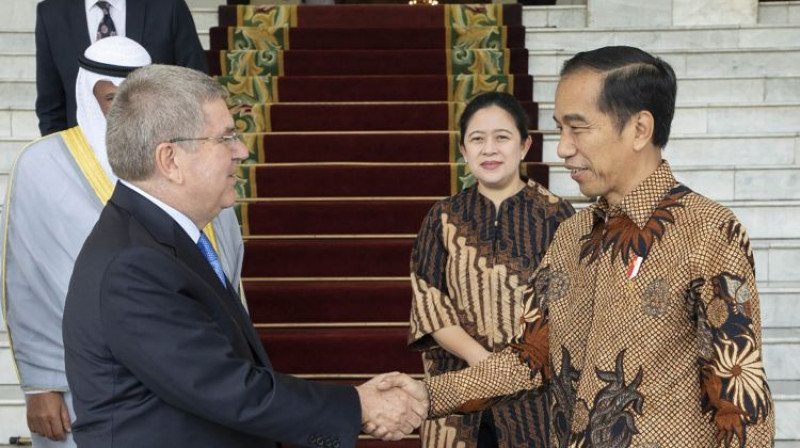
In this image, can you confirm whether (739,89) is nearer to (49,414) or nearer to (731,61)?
(731,61)

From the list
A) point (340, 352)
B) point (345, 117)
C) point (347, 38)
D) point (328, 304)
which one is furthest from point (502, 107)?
point (347, 38)

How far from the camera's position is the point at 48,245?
2760mm

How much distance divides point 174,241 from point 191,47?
2.11 meters

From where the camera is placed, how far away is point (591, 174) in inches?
71.4

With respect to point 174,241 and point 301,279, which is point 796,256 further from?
point 174,241

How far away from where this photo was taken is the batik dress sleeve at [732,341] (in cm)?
161

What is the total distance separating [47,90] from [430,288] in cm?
174

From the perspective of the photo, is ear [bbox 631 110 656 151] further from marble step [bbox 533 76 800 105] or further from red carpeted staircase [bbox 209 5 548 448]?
marble step [bbox 533 76 800 105]

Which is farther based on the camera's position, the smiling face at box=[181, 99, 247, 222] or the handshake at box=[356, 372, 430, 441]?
the handshake at box=[356, 372, 430, 441]

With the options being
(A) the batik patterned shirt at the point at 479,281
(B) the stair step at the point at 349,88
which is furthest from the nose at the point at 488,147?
(B) the stair step at the point at 349,88

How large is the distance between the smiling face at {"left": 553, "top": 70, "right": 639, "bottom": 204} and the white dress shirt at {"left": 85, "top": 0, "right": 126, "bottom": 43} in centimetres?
244

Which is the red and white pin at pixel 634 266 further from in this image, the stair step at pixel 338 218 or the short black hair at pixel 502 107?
the stair step at pixel 338 218

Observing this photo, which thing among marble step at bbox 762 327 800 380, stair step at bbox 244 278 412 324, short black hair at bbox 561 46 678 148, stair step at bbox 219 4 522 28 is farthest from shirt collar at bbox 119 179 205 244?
stair step at bbox 219 4 522 28

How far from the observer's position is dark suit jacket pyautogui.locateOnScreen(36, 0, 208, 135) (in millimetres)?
3662
